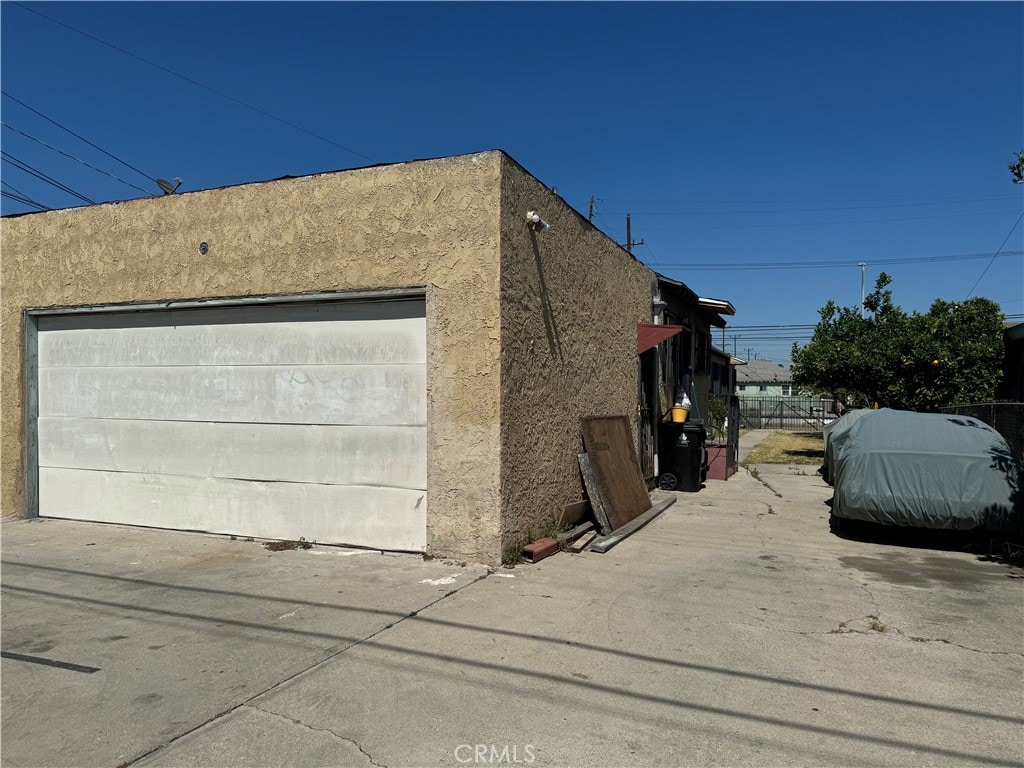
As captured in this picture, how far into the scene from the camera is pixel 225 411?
8.20m

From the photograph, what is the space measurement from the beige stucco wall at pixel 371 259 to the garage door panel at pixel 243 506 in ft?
1.73

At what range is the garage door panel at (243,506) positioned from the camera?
7.27 m

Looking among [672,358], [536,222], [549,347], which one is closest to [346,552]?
[549,347]

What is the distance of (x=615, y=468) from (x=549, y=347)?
245cm

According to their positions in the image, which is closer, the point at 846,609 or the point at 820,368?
the point at 846,609

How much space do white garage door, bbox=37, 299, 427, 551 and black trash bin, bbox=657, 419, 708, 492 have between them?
21.9 feet

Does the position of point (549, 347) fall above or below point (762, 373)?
below

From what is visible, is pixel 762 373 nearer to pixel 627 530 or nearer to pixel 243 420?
pixel 627 530

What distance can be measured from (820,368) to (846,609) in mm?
15392

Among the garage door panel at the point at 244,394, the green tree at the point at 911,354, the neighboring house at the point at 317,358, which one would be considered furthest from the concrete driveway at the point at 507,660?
the green tree at the point at 911,354

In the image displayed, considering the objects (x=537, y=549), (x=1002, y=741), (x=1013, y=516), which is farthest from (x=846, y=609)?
(x=1013, y=516)

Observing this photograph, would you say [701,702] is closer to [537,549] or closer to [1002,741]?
[1002,741]

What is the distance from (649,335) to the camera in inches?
466

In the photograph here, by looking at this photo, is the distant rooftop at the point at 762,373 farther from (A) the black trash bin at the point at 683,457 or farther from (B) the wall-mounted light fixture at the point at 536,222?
(B) the wall-mounted light fixture at the point at 536,222
